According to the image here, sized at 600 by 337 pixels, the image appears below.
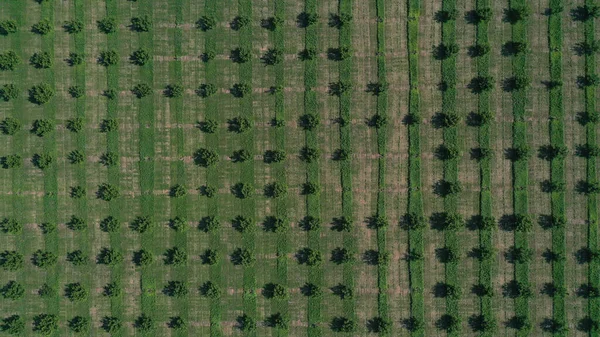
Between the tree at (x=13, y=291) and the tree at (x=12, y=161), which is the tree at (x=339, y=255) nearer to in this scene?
the tree at (x=13, y=291)

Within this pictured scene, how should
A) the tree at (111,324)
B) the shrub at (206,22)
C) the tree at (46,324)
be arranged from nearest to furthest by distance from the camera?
the tree at (46,324)
the tree at (111,324)
the shrub at (206,22)

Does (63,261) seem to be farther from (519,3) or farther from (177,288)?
A: (519,3)

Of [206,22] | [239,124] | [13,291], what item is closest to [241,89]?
[239,124]

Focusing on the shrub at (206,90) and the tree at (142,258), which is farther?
the shrub at (206,90)

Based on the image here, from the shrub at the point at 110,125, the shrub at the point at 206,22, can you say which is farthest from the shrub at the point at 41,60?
the shrub at the point at 206,22

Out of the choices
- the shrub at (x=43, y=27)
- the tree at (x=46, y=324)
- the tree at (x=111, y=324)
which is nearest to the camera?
the tree at (x=46, y=324)

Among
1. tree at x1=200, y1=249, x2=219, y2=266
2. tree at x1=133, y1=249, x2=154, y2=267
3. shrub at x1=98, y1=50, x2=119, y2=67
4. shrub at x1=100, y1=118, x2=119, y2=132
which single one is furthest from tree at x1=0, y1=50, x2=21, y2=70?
tree at x1=200, y1=249, x2=219, y2=266

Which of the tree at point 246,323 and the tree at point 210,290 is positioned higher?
the tree at point 210,290
